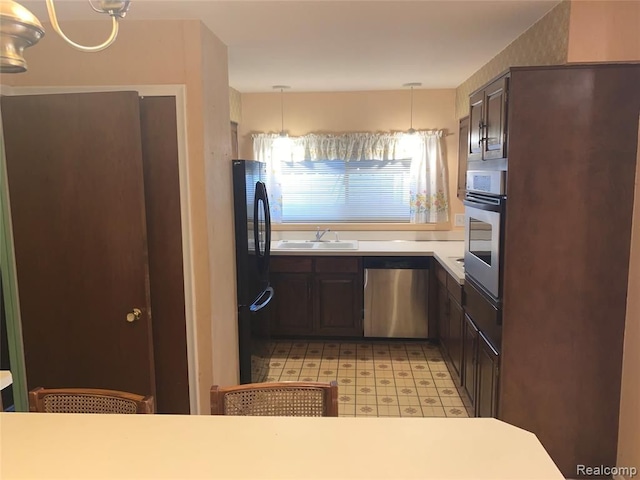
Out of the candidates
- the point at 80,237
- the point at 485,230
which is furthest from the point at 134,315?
the point at 485,230

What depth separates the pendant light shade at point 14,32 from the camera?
0.94 metres

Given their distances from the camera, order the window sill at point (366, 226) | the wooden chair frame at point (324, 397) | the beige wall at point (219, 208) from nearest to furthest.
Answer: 1. the wooden chair frame at point (324, 397)
2. the beige wall at point (219, 208)
3. the window sill at point (366, 226)

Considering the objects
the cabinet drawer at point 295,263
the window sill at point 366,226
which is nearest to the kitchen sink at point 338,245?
the window sill at point 366,226

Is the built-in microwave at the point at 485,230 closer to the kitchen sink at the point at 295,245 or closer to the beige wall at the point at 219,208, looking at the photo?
the beige wall at the point at 219,208

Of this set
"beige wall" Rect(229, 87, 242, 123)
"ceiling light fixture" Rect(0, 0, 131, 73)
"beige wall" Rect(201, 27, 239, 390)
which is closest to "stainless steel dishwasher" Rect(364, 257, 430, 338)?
"beige wall" Rect(201, 27, 239, 390)

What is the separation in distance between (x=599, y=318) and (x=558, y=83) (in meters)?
1.07

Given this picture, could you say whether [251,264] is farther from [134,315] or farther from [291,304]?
[291,304]

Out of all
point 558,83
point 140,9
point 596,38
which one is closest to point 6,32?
point 140,9

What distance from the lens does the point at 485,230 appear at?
2.44m

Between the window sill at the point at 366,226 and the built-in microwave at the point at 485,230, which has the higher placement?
the built-in microwave at the point at 485,230

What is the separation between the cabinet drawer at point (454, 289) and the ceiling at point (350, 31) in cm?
151

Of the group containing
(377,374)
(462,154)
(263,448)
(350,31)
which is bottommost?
(377,374)

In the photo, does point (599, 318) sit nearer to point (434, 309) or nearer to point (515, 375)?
point (515, 375)

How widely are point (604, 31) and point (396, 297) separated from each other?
8.44 ft
